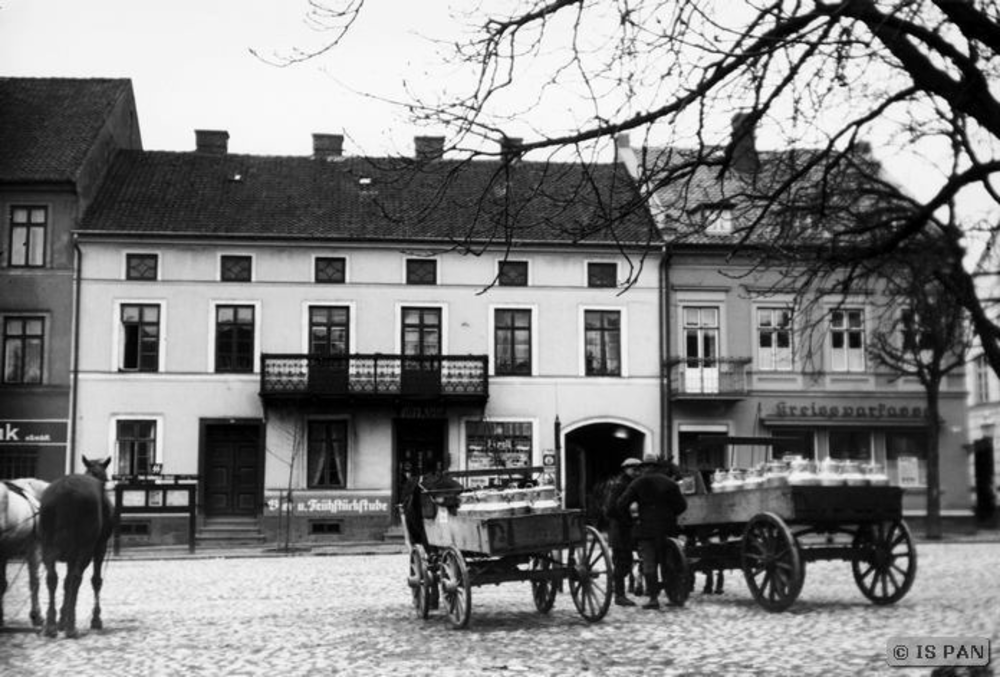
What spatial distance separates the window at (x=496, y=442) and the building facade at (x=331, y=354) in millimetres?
55

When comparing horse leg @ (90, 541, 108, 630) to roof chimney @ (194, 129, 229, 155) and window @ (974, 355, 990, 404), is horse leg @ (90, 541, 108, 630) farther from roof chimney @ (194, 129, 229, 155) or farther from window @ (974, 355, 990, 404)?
roof chimney @ (194, 129, 229, 155)

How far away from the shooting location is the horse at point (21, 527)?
37.8 feet

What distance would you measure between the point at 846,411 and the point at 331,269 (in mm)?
15176

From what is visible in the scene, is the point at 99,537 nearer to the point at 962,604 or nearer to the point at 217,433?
the point at 962,604

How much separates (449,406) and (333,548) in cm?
573

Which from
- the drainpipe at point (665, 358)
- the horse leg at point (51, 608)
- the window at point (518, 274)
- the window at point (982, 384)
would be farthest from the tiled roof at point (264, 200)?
the horse leg at point (51, 608)

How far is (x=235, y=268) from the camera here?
34125mm

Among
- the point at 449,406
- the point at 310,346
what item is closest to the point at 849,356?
the point at 449,406

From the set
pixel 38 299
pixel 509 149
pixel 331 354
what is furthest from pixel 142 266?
pixel 509 149

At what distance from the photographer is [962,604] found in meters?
13.8

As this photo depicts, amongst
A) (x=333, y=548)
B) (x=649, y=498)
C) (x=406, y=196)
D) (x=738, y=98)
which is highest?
(x=406, y=196)

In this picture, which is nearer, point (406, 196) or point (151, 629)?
point (151, 629)

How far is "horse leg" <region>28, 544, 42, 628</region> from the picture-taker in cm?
1215

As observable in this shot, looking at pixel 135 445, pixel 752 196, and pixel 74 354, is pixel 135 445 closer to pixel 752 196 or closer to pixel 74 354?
pixel 74 354
